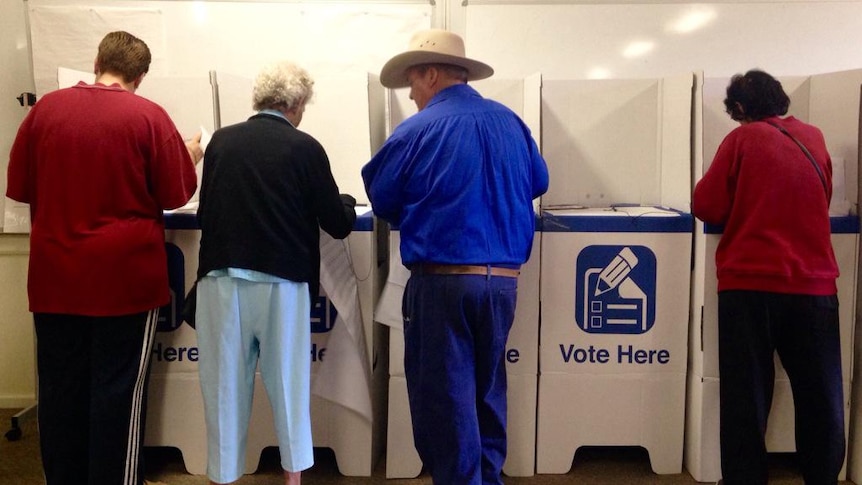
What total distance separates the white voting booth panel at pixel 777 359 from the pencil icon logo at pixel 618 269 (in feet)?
0.80

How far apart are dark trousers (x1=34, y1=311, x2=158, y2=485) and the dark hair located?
195 centimetres

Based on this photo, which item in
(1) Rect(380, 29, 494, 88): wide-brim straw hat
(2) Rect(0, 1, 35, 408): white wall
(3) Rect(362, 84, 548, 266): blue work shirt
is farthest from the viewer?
(2) Rect(0, 1, 35, 408): white wall

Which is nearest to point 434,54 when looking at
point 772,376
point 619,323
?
point 619,323

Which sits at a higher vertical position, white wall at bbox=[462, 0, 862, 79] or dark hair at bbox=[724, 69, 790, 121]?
white wall at bbox=[462, 0, 862, 79]

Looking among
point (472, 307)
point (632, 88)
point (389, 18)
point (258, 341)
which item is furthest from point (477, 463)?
point (389, 18)

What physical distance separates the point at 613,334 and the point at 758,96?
921mm

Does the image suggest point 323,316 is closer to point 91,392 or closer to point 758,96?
point 91,392

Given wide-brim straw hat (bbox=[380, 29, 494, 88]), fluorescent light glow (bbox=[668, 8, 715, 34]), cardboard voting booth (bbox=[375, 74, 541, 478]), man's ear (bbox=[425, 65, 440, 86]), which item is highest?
fluorescent light glow (bbox=[668, 8, 715, 34])

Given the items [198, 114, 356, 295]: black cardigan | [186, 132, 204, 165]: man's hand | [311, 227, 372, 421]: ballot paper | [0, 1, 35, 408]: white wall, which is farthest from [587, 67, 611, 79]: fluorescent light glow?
[0, 1, 35, 408]: white wall

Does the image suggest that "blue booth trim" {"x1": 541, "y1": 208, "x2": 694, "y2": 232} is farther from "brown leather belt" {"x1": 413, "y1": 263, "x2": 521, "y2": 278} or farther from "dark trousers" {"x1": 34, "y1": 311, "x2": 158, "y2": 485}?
"dark trousers" {"x1": 34, "y1": 311, "x2": 158, "y2": 485}

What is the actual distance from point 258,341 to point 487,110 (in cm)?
94

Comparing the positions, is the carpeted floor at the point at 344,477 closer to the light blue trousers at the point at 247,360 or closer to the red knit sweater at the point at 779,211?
the light blue trousers at the point at 247,360

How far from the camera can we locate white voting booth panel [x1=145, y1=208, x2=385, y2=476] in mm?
2270

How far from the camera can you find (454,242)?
5.69ft
